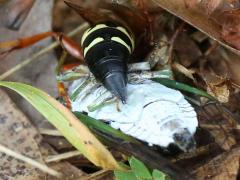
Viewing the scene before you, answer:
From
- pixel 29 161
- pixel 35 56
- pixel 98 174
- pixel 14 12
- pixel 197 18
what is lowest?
pixel 29 161

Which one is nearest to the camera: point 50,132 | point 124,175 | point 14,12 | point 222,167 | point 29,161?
point 124,175

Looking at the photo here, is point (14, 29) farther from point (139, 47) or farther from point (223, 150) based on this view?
point (223, 150)

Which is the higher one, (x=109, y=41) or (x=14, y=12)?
(x=109, y=41)

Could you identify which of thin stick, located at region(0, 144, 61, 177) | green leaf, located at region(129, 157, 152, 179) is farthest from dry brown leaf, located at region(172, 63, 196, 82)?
thin stick, located at region(0, 144, 61, 177)

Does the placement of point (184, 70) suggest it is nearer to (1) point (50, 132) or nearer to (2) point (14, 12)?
(1) point (50, 132)

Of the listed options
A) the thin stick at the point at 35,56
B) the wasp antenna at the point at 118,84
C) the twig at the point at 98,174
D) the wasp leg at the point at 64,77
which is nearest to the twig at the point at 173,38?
the wasp antenna at the point at 118,84

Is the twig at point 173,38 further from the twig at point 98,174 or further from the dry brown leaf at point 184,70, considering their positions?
the twig at point 98,174

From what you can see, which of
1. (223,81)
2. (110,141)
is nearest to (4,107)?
(110,141)

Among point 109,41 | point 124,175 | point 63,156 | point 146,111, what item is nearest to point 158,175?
point 124,175
